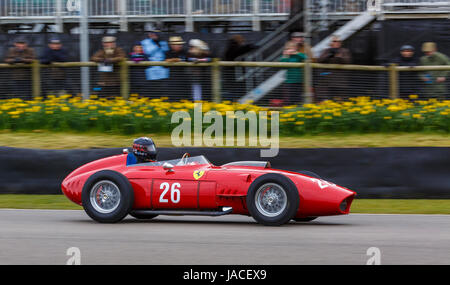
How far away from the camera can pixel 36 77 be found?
1388 centimetres

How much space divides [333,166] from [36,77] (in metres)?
6.09

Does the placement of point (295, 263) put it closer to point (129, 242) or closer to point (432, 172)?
point (129, 242)

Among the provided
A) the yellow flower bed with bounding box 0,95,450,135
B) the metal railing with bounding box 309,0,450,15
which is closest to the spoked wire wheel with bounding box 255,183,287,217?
the yellow flower bed with bounding box 0,95,450,135

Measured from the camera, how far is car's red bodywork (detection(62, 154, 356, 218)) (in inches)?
307

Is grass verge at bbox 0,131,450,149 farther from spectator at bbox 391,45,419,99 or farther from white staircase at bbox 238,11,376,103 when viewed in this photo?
spectator at bbox 391,45,419,99

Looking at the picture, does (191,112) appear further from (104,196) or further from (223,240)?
(223,240)

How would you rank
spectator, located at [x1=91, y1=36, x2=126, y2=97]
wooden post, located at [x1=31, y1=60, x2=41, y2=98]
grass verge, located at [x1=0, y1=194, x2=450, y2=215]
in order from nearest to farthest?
grass verge, located at [x1=0, y1=194, x2=450, y2=215] < spectator, located at [x1=91, y1=36, x2=126, y2=97] < wooden post, located at [x1=31, y1=60, x2=41, y2=98]

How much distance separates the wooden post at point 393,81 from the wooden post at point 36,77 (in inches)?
246

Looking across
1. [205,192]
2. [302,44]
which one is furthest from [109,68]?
[205,192]

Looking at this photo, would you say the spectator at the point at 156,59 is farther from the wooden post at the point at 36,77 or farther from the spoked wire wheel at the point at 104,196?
the spoked wire wheel at the point at 104,196

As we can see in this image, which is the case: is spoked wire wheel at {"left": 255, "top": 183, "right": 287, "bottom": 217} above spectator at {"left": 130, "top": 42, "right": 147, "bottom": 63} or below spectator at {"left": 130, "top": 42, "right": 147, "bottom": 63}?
below

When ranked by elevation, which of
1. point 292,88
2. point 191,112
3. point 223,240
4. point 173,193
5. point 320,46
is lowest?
point 223,240

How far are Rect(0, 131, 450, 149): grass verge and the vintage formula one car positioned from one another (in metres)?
3.44

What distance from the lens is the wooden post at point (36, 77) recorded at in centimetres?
1379
